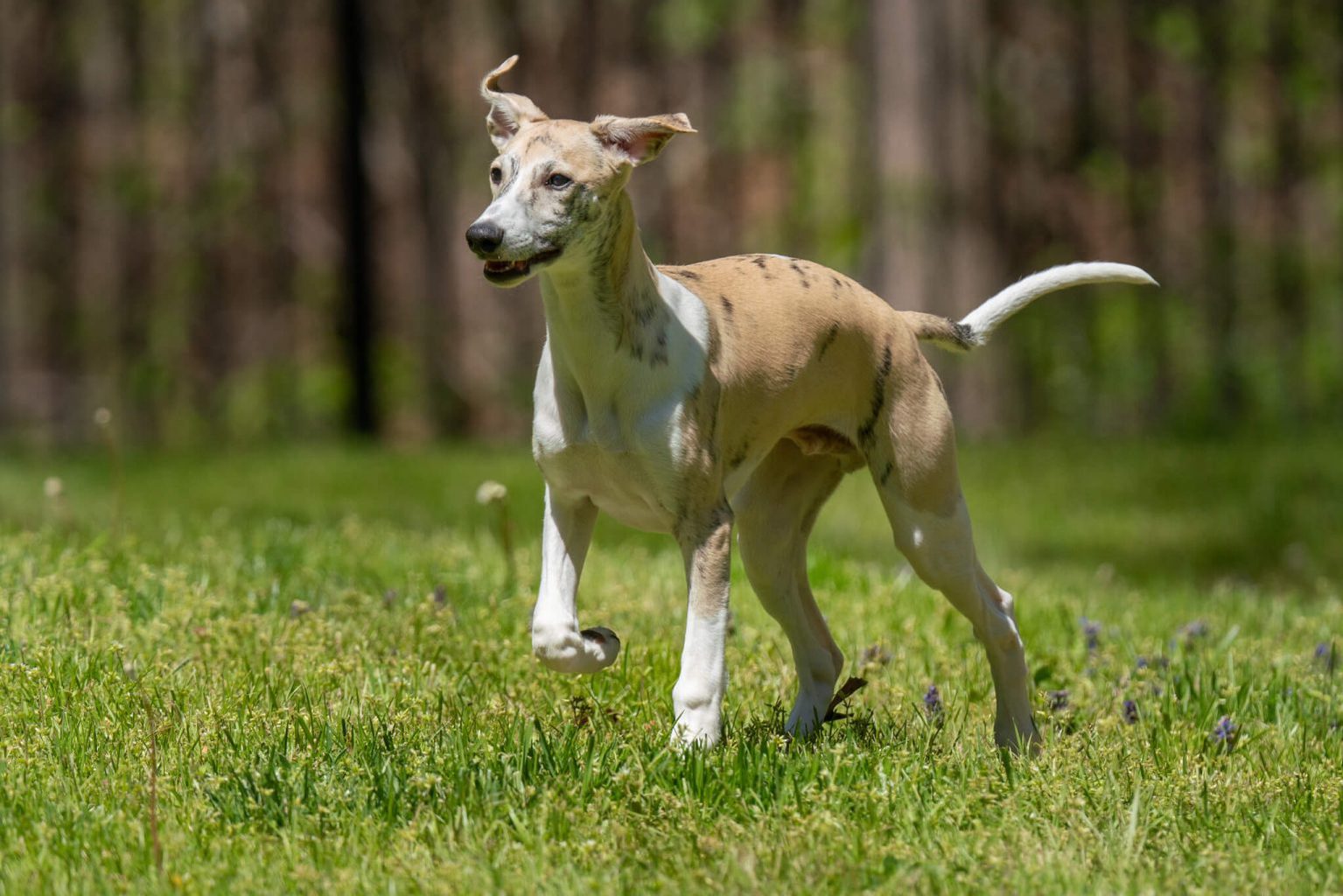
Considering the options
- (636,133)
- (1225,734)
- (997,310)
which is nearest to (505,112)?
(636,133)

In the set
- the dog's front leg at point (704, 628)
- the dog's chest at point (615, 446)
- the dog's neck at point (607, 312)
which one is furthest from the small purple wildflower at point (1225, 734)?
the dog's neck at point (607, 312)

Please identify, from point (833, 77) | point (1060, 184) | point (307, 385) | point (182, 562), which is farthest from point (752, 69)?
point (182, 562)

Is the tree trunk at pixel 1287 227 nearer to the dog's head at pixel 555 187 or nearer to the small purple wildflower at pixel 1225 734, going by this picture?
the small purple wildflower at pixel 1225 734

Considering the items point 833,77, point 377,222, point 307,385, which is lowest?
point 307,385

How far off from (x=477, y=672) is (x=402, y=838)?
1295mm

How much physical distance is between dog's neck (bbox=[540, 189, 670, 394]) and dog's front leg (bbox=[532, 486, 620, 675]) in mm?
323

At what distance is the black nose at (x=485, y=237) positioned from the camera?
359 centimetres

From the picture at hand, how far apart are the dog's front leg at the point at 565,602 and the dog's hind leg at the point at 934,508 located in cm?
76

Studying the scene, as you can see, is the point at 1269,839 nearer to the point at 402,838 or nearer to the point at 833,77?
the point at 402,838

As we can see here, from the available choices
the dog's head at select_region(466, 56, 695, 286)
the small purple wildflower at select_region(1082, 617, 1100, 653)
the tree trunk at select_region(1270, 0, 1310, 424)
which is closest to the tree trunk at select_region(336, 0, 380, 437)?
the tree trunk at select_region(1270, 0, 1310, 424)

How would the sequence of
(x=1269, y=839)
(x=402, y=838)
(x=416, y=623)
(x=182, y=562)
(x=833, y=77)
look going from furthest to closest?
1. (x=833, y=77)
2. (x=182, y=562)
3. (x=416, y=623)
4. (x=1269, y=839)
5. (x=402, y=838)

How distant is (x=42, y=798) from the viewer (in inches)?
133

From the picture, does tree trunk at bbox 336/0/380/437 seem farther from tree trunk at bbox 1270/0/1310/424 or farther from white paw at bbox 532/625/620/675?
white paw at bbox 532/625/620/675

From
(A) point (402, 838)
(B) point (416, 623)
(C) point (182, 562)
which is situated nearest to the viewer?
(A) point (402, 838)
